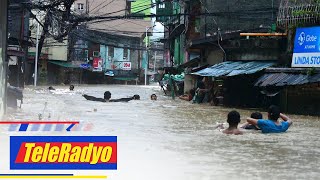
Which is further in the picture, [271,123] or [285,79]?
[285,79]

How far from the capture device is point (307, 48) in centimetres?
1939

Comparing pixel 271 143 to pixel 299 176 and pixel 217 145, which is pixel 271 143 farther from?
pixel 299 176

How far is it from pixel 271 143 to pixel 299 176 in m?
3.58

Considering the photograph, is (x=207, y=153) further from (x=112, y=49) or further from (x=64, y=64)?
(x=112, y=49)

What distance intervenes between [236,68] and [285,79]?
4268mm

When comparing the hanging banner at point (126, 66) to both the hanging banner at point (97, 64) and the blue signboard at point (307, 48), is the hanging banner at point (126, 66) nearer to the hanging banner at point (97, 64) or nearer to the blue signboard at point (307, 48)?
the hanging banner at point (97, 64)

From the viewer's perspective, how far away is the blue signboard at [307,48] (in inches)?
748

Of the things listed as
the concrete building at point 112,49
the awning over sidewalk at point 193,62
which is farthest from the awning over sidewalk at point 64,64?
the awning over sidewalk at point 193,62

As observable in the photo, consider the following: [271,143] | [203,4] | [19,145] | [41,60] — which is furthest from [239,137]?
[41,60]

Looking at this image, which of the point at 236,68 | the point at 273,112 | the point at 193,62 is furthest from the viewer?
the point at 193,62

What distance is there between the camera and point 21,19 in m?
31.0

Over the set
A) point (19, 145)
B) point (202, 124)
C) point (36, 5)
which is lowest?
point (202, 124)

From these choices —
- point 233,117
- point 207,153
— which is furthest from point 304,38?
point 207,153

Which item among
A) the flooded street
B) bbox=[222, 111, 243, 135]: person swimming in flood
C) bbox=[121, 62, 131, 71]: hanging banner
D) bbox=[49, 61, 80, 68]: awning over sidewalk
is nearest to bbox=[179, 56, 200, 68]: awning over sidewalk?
the flooded street
